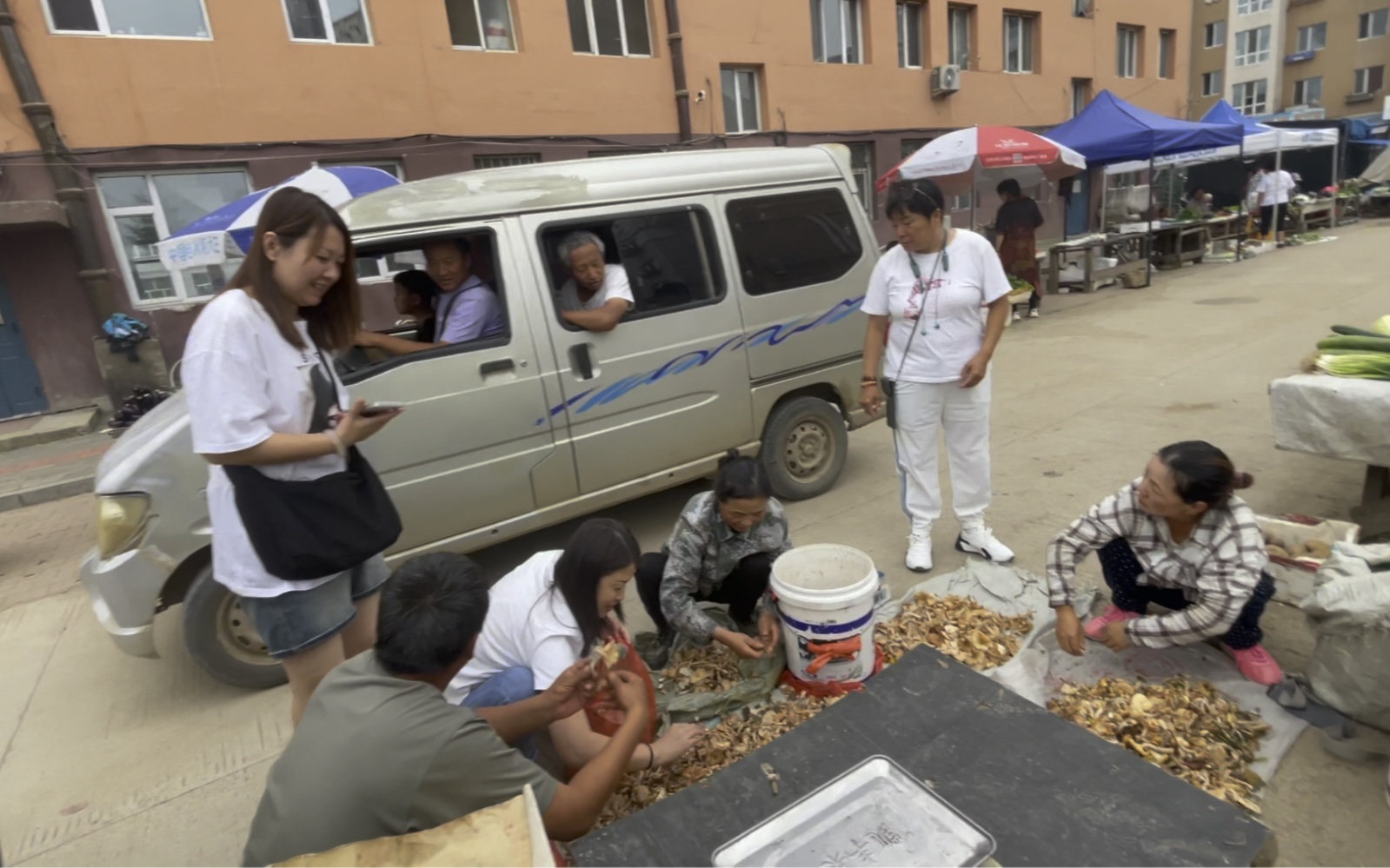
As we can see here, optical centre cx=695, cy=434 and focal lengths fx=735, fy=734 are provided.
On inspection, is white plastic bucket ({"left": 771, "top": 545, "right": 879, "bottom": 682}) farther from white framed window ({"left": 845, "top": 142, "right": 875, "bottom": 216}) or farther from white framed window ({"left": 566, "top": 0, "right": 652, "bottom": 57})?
white framed window ({"left": 845, "top": 142, "right": 875, "bottom": 216})

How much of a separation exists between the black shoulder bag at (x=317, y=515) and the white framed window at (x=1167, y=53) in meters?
28.2

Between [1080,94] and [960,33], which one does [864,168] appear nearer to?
[960,33]

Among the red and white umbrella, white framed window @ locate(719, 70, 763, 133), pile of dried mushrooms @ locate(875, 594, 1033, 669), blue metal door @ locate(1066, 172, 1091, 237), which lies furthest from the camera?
blue metal door @ locate(1066, 172, 1091, 237)

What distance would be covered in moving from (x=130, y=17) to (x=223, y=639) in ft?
31.8

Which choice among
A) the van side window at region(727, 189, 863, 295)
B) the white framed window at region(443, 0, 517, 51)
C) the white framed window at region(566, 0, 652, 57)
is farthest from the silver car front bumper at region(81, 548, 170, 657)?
the white framed window at region(566, 0, 652, 57)

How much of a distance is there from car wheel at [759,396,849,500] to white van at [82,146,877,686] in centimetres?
1

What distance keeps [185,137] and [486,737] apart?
35.4 ft

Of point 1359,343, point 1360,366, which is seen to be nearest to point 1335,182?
point 1359,343

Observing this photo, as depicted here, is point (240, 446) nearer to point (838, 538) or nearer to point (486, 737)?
point (486, 737)

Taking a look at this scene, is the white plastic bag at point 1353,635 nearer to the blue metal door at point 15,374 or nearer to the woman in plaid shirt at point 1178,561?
the woman in plaid shirt at point 1178,561

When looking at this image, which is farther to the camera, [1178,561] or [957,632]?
A: [957,632]

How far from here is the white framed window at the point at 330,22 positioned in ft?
33.3

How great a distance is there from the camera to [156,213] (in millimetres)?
9500

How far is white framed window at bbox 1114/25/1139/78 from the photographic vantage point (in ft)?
71.7
